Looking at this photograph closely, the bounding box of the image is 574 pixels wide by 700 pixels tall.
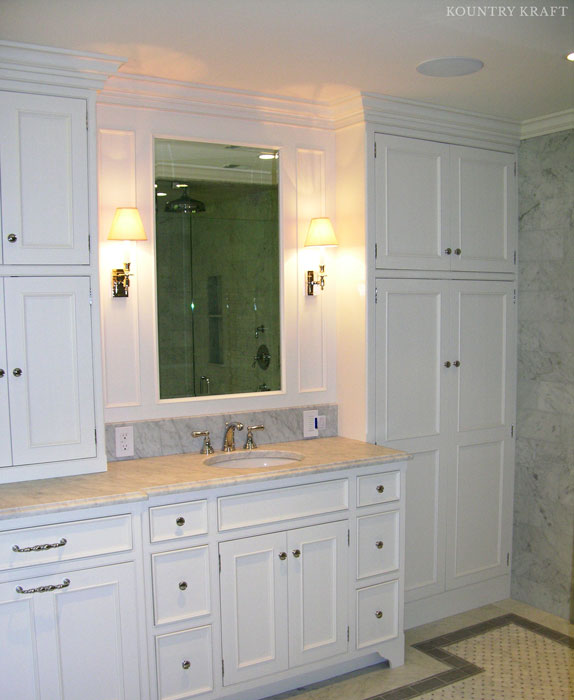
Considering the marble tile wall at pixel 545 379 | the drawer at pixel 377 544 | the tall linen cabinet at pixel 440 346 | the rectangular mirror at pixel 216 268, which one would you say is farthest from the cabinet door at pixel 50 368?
the marble tile wall at pixel 545 379

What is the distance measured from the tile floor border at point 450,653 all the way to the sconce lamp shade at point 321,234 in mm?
1961

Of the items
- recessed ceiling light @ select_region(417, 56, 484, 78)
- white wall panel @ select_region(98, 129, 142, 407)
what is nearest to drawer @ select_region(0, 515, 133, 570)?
white wall panel @ select_region(98, 129, 142, 407)

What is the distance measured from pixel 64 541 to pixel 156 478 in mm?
419

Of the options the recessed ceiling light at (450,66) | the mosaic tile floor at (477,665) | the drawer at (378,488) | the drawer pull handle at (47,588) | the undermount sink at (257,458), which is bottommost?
the mosaic tile floor at (477,665)

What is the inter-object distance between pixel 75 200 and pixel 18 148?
0.26m

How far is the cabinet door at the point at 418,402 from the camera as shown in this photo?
11.2 feet

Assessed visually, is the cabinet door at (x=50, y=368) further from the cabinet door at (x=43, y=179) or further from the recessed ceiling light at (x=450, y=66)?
the recessed ceiling light at (x=450, y=66)

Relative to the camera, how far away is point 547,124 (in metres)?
3.64

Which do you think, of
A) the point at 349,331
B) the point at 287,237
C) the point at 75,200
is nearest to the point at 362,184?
the point at 287,237

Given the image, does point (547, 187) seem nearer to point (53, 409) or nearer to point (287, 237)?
point (287, 237)

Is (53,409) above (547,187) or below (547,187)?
below

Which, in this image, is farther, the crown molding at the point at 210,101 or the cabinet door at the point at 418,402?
the cabinet door at the point at 418,402

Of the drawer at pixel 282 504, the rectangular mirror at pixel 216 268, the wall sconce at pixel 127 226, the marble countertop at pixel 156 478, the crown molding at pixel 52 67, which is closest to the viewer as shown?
the marble countertop at pixel 156 478

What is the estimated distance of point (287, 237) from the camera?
133 inches
